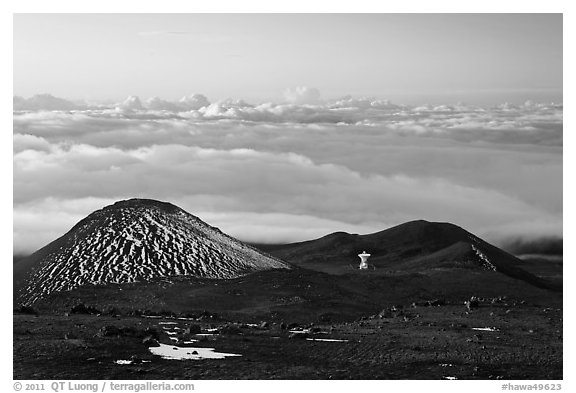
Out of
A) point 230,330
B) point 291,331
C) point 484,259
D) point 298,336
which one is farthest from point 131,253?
point 484,259

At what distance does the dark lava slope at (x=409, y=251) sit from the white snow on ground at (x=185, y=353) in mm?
38804

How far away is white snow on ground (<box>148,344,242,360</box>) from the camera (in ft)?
121

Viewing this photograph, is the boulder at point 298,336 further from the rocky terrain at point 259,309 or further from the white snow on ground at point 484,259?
the white snow on ground at point 484,259

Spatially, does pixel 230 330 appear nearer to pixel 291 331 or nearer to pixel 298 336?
pixel 291 331

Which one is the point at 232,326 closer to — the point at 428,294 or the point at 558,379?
the point at 558,379

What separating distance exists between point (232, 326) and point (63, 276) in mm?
21248

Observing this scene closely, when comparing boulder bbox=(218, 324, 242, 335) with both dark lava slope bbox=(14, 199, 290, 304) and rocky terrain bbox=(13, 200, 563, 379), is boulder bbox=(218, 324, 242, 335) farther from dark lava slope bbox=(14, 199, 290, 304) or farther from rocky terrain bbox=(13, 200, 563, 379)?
dark lava slope bbox=(14, 199, 290, 304)

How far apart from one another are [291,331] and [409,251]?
155ft

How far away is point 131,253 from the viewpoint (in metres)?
64.5

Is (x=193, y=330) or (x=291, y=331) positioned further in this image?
(x=291, y=331)

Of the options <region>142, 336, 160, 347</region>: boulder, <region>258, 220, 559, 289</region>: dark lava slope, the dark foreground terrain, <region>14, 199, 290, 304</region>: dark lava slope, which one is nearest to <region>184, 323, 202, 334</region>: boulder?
the dark foreground terrain

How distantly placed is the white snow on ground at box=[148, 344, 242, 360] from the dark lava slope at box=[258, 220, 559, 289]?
3880 centimetres
